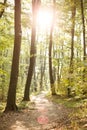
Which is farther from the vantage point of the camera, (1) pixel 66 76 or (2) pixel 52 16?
(2) pixel 52 16

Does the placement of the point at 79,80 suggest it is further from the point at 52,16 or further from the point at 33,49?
the point at 52,16

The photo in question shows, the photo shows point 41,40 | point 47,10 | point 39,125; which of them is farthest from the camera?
point 41,40

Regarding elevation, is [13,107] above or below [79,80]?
below

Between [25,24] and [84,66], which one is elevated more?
[25,24]

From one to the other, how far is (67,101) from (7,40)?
5.90m

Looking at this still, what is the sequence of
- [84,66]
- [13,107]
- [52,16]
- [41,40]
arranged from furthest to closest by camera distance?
1. [41,40]
2. [52,16]
3. [13,107]
4. [84,66]

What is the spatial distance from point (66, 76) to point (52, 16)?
15148mm

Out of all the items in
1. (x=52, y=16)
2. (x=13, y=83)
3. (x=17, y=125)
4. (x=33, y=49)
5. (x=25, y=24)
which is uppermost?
(x=52, y=16)

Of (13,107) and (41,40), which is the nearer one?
(13,107)

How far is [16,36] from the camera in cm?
1389

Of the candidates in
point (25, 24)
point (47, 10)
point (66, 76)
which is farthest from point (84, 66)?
point (47, 10)

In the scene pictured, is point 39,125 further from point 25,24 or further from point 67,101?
point 25,24

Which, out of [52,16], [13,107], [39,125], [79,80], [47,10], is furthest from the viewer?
[47,10]

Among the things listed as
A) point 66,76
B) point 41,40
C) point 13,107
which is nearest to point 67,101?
point 13,107
